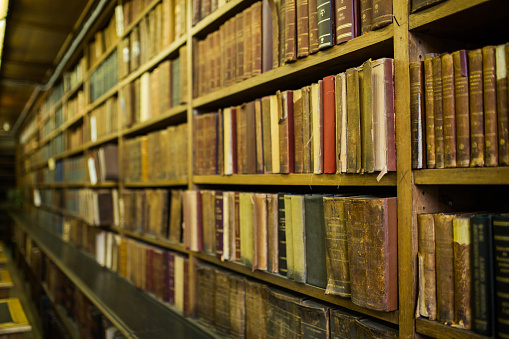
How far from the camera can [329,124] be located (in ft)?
3.39

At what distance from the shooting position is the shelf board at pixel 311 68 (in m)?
0.95

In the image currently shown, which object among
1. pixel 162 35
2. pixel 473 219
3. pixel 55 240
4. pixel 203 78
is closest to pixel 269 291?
pixel 473 219

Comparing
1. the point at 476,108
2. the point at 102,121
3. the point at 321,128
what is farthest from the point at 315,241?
the point at 102,121

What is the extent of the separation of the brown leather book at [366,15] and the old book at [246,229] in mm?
627

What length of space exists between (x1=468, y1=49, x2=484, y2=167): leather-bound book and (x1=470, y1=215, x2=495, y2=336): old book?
11 centimetres

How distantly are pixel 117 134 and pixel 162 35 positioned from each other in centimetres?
94

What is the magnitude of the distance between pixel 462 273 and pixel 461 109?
1.01 ft

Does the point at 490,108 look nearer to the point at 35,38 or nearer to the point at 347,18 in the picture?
the point at 347,18

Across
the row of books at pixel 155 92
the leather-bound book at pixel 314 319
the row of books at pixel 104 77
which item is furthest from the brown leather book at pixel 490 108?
the row of books at pixel 104 77

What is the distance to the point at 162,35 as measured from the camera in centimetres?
208

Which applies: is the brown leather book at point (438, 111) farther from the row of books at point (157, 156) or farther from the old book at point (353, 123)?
the row of books at point (157, 156)

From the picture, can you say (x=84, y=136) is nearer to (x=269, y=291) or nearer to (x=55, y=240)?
(x=55, y=240)

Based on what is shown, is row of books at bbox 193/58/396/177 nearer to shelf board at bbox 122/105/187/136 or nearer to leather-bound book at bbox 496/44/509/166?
leather-bound book at bbox 496/44/509/166

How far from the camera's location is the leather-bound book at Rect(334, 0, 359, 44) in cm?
99
